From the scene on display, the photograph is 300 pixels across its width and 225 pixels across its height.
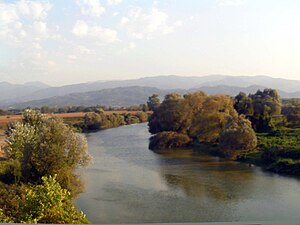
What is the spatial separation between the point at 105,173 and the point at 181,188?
603 cm

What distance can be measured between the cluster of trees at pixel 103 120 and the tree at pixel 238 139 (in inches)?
1332

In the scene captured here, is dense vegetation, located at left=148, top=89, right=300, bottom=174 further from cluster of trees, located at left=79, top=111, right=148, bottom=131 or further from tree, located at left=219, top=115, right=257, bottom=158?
cluster of trees, located at left=79, top=111, right=148, bottom=131

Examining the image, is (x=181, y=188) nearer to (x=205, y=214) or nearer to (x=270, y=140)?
(x=205, y=214)

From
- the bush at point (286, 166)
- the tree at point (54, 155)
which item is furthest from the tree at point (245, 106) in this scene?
the tree at point (54, 155)

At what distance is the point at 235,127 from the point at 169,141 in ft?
32.3

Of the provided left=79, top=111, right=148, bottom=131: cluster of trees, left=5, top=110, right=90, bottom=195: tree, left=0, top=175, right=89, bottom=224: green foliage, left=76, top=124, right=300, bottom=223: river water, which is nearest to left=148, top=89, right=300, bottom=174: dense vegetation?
left=76, top=124, right=300, bottom=223: river water

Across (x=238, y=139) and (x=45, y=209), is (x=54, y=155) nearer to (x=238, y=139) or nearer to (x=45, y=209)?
(x=45, y=209)

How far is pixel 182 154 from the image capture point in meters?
36.3

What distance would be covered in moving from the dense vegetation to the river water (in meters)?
1.71

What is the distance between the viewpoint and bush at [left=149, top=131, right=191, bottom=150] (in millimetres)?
40031

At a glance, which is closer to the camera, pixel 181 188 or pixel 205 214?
pixel 205 214

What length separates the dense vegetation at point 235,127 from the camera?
31.1 meters

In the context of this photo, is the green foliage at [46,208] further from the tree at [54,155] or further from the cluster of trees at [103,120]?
the cluster of trees at [103,120]

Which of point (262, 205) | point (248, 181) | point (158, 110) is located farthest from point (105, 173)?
point (158, 110)
